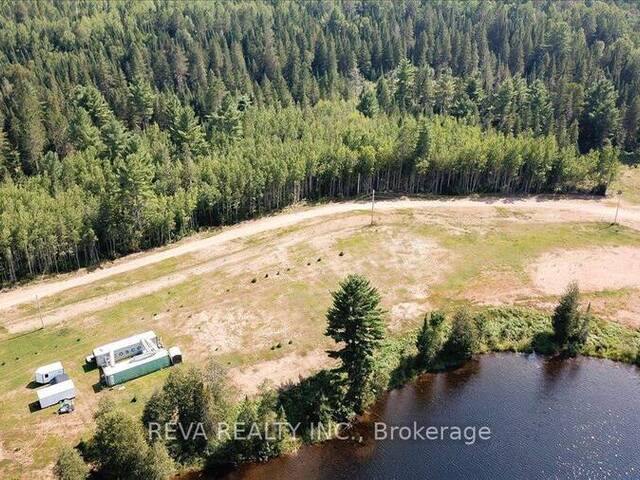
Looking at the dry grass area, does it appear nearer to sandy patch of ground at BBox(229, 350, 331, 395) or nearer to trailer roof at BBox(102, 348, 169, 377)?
sandy patch of ground at BBox(229, 350, 331, 395)

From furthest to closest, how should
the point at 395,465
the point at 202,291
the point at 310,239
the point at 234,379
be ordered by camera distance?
1. the point at 310,239
2. the point at 202,291
3. the point at 234,379
4. the point at 395,465

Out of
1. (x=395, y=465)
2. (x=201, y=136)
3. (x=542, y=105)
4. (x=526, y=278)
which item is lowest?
(x=395, y=465)

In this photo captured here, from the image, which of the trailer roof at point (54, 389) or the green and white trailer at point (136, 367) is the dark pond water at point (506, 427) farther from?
the trailer roof at point (54, 389)

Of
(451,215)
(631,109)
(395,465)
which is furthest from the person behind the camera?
(631,109)

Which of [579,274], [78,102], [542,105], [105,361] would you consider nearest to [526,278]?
[579,274]

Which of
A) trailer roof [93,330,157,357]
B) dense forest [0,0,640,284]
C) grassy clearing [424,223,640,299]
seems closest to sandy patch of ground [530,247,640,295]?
grassy clearing [424,223,640,299]

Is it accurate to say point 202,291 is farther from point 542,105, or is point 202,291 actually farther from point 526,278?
point 542,105

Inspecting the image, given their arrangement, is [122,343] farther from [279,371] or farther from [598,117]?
[598,117]
